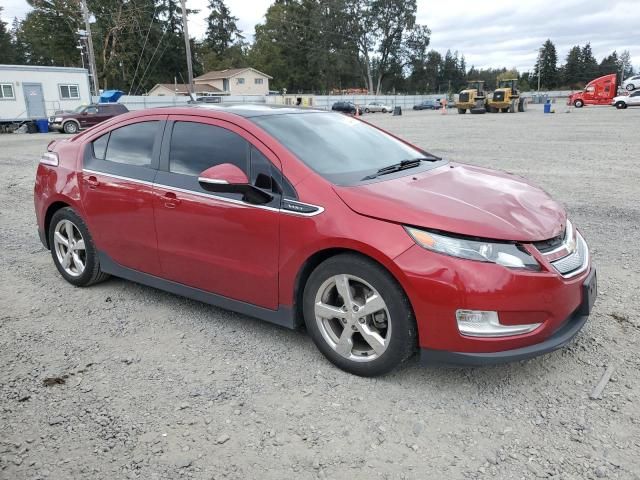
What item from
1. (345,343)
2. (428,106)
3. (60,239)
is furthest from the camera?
(428,106)

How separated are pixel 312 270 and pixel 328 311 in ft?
0.90

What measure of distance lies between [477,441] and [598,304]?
2087 mm

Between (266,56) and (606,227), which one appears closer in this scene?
(606,227)

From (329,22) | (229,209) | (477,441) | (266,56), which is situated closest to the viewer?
(477,441)

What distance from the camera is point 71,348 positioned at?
360 centimetres

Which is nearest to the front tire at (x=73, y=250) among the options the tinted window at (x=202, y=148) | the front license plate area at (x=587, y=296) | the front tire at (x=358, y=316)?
A: the tinted window at (x=202, y=148)

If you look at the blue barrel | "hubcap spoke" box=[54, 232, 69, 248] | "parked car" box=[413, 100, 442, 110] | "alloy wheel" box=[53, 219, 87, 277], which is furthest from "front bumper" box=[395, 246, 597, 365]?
"parked car" box=[413, 100, 442, 110]

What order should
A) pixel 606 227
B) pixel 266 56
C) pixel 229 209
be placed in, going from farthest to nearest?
pixel 266 56 → pixel 606 227 → pixel 229 209

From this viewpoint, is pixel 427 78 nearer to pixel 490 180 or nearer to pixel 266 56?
pixel 266 56

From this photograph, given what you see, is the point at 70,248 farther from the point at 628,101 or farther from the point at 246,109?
the point at 628,101

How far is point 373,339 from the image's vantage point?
299 centimetres

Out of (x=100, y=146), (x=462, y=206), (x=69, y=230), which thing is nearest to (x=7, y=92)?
(x=69, y=230)

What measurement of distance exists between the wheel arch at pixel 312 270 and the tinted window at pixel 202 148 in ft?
2.58

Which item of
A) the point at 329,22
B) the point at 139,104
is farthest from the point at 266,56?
the point at 139,104
